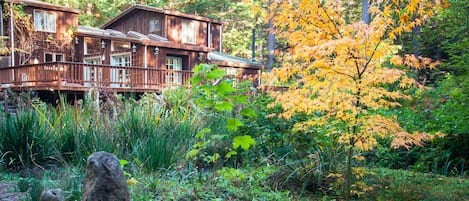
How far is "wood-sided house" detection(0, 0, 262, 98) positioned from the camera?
12273 millimetres

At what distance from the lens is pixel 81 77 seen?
1202cm

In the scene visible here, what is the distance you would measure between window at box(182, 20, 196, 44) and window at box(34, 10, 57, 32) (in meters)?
6.50

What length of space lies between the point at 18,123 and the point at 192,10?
22.7 m

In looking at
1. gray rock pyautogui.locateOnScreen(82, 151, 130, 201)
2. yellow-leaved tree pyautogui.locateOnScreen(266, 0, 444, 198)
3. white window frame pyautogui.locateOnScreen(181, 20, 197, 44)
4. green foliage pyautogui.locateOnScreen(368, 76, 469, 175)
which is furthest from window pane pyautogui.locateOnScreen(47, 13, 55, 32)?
gray rock pyautogui.locateOnScreen(82, 151, 130, 201)

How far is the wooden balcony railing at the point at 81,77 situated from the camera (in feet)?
37.5

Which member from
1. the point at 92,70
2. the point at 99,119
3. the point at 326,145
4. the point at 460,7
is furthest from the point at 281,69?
the point at 92,70

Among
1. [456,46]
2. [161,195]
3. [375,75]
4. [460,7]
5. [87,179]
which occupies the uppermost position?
[460,7]

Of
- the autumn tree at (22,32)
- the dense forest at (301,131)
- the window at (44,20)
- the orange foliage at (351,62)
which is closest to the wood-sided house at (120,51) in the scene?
the window at (44,20)

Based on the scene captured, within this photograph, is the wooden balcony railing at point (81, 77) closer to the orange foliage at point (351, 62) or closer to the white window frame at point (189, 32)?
the white window frame at point (189, 32)

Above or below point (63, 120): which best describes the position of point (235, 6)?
above

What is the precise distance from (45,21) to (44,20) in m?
0.06

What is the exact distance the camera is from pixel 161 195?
3.15 metres

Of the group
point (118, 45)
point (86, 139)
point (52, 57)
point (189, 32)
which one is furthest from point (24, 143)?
point (189, 32)

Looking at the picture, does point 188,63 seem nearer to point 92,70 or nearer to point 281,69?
point 92,70
